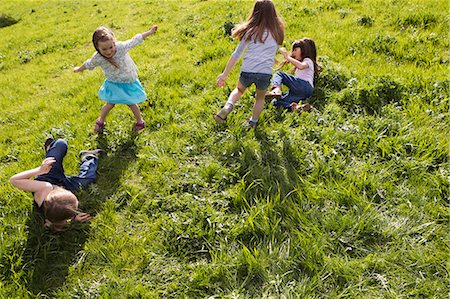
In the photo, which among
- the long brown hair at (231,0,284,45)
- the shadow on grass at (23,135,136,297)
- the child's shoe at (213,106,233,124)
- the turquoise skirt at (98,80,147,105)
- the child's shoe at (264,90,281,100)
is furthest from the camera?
the turquoise skirt at (98,80,147,105)

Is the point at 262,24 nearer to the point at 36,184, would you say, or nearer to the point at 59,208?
the point at 59,208

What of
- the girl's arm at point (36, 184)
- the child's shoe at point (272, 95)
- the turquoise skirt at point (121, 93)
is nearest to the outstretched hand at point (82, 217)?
the girl's arm at point (36, 184)

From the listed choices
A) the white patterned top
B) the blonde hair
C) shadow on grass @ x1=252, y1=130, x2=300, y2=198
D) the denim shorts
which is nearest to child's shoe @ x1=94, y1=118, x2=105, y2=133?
the white patterned top

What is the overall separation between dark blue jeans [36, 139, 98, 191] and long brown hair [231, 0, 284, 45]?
2.68 m

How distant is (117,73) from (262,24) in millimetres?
2298

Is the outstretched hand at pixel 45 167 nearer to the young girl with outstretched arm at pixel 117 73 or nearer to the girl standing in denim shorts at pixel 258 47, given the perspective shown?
the young girl with outstretched arm at pixel 117 73

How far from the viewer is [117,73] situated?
5004mm

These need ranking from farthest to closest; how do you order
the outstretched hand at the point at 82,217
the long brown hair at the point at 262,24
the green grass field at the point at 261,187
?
the long brown hair at the point at 262,24
the outstretched hand at the point at 82,217
the green grass field at the point at 261,187

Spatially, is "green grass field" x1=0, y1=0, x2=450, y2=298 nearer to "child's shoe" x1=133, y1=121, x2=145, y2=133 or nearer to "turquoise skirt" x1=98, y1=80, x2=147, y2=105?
"child's shoe" x1=133, y1=121, x2=145, y2=133

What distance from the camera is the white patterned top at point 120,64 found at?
4859mm

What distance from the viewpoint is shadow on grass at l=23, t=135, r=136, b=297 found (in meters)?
3.20

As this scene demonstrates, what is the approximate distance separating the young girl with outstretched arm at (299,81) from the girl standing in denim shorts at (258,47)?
0.46 m

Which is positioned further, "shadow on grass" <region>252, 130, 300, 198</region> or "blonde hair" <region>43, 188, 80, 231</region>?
"shadow on grass" <region>252, 130, 300, 198</region>

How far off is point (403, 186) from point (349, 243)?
95cm
